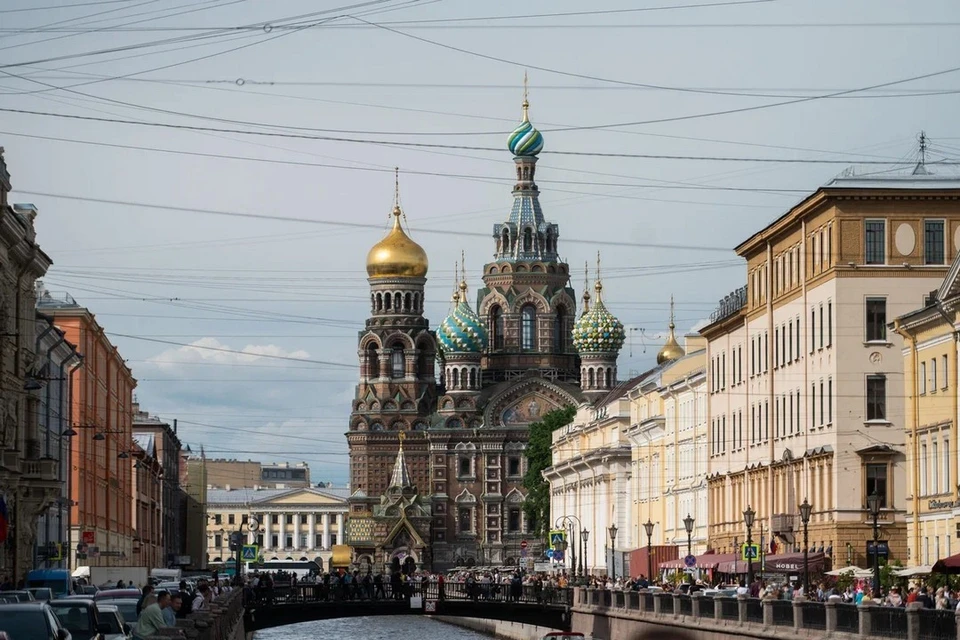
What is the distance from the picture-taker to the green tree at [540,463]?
6334 inches

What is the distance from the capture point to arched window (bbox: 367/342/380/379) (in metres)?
190

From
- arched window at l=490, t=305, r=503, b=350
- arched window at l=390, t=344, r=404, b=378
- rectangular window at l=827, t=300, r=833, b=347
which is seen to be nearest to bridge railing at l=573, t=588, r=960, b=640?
rectangular window at l=827, t=300, r=833, b=347

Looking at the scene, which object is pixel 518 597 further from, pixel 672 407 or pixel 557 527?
pixel 557 527

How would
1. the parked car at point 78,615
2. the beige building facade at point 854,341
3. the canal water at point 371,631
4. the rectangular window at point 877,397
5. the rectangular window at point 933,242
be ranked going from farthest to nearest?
the canal water at point 371,631 → the rectangular window at point 933,242 → the rectangular window at point 877,397 → the beige building facade at point 854,341 → the parked car at point 78,615

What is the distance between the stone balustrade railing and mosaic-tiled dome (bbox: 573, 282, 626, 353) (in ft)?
384

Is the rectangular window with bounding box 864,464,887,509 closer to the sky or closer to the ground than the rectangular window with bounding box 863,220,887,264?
closer to the ground

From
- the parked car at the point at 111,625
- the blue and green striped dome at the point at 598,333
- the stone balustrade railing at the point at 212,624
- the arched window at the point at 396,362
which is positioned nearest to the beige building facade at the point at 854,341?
the stone balustrade railing at the point at 212,624

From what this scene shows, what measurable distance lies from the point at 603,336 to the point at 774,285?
107592mm

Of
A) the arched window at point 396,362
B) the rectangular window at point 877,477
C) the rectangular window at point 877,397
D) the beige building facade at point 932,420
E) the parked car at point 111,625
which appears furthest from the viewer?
the arched window at point 396,362

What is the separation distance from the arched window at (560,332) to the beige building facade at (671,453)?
7185 centimetres

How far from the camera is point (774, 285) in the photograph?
244 ft

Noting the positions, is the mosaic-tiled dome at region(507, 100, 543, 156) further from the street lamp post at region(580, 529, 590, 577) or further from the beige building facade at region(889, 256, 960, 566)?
the beige building facade at region(889, 256, 960, 566)

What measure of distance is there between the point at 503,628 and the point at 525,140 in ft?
331

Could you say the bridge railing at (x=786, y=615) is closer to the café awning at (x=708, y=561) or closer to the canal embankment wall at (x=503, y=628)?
the café awning at (x=708, y=561)
